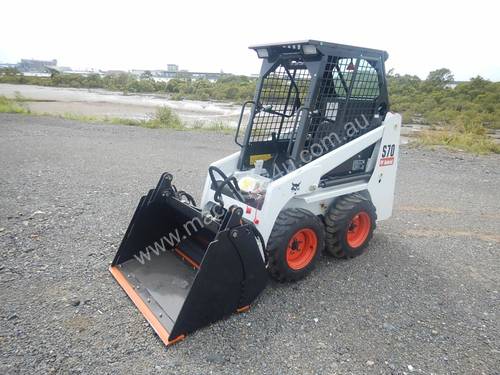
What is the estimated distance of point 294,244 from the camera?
3.23 m

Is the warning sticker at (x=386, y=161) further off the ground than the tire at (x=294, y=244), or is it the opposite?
the warning sticker at (x=386, y=161)

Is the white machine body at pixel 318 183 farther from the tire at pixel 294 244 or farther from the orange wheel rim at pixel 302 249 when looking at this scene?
the orange wheel rim at pixel 302 249

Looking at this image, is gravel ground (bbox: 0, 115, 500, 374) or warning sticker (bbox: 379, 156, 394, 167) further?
warning sticker (bbox: 379, 156, 394, 167)

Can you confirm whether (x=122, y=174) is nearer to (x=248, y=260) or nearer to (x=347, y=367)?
(x=248, y=260)

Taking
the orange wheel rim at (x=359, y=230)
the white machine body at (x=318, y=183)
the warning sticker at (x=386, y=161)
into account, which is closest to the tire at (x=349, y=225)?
the orange wheel rim at (x=359, y=230)

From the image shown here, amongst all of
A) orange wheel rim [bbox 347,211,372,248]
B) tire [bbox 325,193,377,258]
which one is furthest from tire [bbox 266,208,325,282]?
orange wheel rim [bbox 347,211,372,248]

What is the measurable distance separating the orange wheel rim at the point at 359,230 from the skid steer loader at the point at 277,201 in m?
0.01

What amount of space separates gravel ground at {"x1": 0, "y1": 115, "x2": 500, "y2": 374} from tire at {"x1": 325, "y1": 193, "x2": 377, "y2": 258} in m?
0.17

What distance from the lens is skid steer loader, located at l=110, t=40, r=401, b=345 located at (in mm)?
2627

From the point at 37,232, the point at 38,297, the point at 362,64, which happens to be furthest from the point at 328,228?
the point at 37,232

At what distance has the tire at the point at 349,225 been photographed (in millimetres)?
3469

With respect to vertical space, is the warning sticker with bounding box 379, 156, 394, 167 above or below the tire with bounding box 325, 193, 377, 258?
above

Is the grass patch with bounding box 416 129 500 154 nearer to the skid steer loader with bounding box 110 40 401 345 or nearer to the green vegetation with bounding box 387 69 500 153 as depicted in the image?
the green vegetation with bounding box 387 69 500 153

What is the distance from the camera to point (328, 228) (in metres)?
3.51
